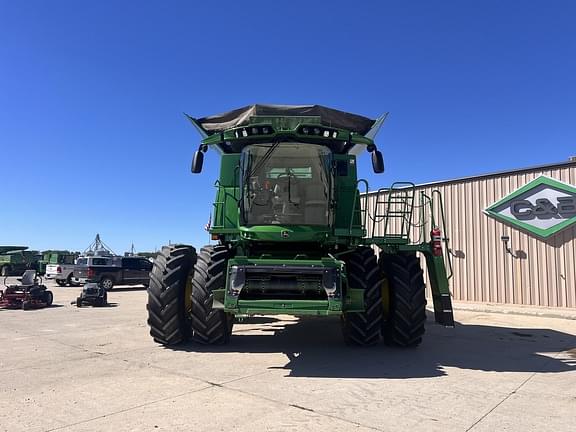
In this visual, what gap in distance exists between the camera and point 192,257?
775 cm

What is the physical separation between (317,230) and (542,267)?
30.9ft

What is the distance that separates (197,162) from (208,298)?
2.21 metres

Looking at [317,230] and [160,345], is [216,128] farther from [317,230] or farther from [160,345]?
[160,345]

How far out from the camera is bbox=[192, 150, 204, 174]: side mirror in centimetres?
730

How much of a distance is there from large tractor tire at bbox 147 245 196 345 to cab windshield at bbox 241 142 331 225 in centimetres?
138

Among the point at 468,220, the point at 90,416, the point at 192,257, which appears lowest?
the point at 90,416

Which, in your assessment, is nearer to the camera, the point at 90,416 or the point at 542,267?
the point at 90,416

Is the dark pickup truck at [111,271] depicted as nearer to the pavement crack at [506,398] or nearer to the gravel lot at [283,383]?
the gravel lot at [283,383]

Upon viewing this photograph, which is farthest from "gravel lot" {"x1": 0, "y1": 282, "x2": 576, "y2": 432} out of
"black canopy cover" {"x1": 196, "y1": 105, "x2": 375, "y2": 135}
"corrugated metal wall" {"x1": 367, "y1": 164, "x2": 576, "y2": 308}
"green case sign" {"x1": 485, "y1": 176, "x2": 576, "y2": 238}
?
"green case sign" {"x1": 485, "y1": 176, "x2": 576, "y2": 238}

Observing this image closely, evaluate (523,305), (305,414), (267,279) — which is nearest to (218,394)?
(305,414)

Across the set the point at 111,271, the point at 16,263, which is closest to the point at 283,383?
the point at 111,271

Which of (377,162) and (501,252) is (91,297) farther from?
(501,252)

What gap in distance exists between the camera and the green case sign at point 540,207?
12.8m

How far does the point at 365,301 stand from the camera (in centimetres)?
682
